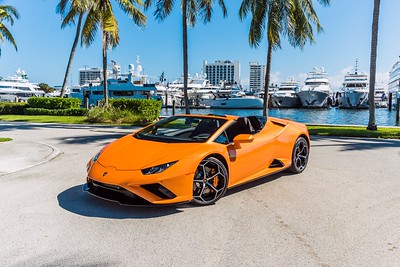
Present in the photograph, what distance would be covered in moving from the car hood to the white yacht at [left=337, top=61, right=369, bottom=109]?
6170cm

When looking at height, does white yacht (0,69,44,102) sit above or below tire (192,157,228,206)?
above

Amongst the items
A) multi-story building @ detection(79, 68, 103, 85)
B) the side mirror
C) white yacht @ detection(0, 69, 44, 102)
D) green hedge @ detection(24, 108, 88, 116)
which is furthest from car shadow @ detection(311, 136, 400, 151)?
white yacht @ detection(0, 69, 44, 102)

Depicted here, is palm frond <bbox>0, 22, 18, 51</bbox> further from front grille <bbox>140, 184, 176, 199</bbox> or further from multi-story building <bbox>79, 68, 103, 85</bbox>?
multi-story building <bbox>79, 68, 103, 85</bbox>

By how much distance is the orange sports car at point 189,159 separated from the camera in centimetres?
408

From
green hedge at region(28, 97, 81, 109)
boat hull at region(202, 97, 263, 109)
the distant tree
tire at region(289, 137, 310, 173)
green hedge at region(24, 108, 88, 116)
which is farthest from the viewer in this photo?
the distant tree

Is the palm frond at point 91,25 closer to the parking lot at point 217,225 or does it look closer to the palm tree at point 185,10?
the palm tree at point 185,10

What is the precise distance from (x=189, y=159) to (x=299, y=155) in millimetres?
3054

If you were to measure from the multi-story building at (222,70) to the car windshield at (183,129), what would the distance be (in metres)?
145

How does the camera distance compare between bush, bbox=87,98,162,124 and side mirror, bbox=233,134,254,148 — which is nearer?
side mirror, bbox=233,134,254,148

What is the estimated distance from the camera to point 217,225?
392 centimetres

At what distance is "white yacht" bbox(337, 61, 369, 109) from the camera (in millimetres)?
59312

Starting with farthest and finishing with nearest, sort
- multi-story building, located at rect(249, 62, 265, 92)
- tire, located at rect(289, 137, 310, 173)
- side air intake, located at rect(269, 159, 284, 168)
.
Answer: multi-story building, located at rect(249, 62, 265, 92) → tire, located at rect(289, 137, 310, 173) → side air intake, located at rect(269, 159, 284, 168)

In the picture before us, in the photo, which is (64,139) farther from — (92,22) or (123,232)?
(92,22)

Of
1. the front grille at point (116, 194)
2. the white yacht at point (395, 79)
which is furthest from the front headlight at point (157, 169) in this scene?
the white yacht at point (395, 79)
